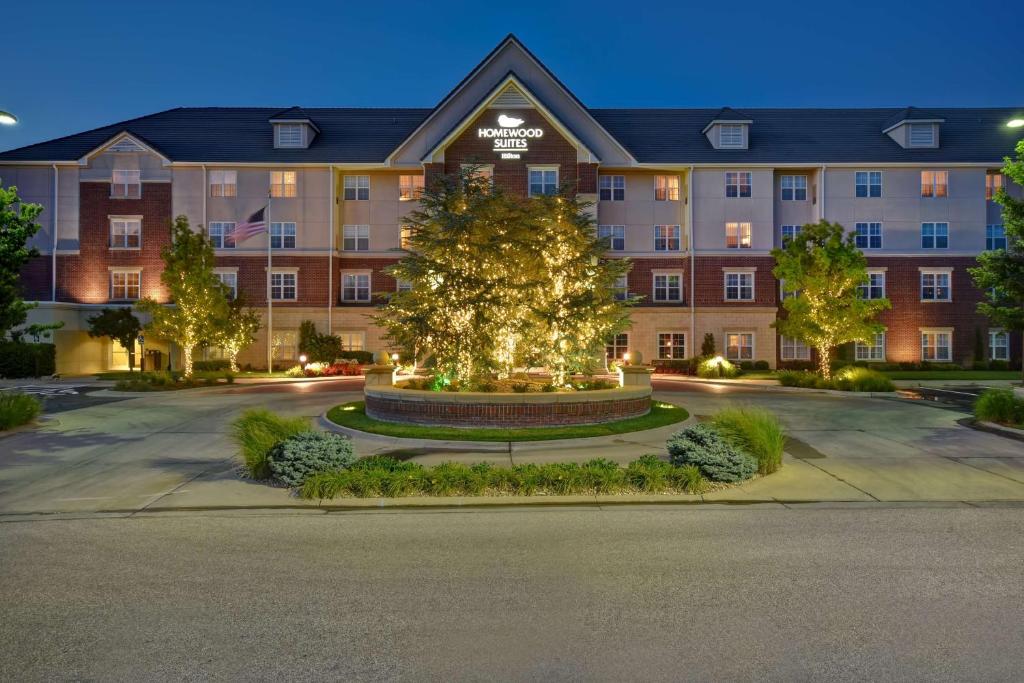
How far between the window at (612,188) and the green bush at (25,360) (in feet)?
109

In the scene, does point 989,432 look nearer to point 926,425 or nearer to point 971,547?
point 926,425

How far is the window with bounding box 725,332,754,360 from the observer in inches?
1706

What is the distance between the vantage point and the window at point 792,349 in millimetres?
43938

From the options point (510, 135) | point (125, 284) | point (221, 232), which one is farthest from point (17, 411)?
point (510, 135)

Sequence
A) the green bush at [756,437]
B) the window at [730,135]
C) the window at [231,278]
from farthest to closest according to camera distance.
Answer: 1. the window at [730,135]
2. the window at [231,278]
3. the green bush at [756,437]

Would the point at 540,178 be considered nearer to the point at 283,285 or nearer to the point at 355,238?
the point at 355,238

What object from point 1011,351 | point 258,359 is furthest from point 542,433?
point 1011,351

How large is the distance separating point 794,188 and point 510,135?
63.4ft

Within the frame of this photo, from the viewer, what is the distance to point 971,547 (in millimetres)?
8352

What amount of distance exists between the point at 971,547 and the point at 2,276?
20.5m

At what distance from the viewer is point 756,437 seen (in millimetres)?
12656

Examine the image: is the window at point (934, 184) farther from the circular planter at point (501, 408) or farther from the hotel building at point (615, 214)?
the circular planter at point (501, 408)

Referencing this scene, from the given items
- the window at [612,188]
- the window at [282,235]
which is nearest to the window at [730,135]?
the window at [612,188]

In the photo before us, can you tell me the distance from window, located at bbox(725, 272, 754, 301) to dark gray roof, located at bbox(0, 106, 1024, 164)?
732cm
